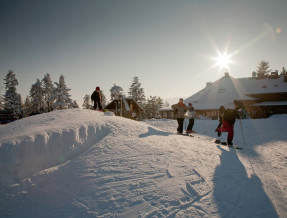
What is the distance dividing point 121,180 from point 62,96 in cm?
3762

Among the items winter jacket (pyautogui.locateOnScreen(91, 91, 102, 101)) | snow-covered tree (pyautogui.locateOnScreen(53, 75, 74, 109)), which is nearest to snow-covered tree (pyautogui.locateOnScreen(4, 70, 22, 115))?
snow-covered tree (pyautogui.locateOnScreen(53, 75, 74, 109))

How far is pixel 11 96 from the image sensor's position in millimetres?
35219

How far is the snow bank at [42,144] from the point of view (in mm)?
3000

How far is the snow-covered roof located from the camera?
87.0 feet

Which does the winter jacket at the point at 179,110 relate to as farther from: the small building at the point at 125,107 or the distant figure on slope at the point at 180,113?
the small building at the point at 125,107

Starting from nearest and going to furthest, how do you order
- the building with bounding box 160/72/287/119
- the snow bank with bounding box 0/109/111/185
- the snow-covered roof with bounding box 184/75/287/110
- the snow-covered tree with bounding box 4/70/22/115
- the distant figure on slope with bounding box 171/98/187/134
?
Result: the snow bank with bounding box 0/109/111/185 → the distant figure on slope with bounding box 171/98/187/134 → the building with bounding box 160/72/287/119 → the snow-covered roof with bounding box 184/75/287/110 → the snow-covered tree with bounding box 4/70/22/115

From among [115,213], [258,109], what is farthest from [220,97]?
[115,213]

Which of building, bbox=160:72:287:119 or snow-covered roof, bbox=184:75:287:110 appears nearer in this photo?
building, bbox=160:72:287:119

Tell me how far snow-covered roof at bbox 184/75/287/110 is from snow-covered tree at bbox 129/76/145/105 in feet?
64.0

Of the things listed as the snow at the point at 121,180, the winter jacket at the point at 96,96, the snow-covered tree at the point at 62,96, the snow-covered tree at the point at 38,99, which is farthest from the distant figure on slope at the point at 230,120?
the snow-covered tree at the point at 38,99

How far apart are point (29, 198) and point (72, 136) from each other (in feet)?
5.40

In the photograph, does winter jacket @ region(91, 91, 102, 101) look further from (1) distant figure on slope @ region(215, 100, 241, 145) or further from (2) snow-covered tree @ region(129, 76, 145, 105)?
(2) snow-covered tree @ region(129, 76, 145, 105)

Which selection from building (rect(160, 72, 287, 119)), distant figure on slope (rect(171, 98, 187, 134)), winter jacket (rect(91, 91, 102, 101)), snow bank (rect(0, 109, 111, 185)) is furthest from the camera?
building (rect(160, 72, 287, 119))

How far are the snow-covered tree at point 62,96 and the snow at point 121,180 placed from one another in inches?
1345
